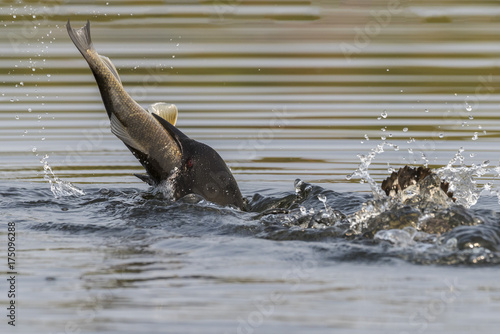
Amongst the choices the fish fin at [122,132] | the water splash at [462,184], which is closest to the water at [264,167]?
the water splash at [462,184]

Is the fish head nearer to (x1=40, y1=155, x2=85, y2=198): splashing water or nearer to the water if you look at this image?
the water

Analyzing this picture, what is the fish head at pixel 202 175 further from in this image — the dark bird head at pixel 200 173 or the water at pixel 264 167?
the water at pixel 264 167

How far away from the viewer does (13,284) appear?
5.68m

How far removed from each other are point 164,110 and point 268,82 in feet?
18.2

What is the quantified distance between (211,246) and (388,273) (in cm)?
128

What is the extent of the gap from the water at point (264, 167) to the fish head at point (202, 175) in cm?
13

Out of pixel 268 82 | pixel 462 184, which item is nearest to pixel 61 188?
pixel 462 184

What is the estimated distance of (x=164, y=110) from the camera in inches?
303

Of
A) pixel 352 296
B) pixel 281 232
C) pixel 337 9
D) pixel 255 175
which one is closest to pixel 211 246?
pixel 281 232

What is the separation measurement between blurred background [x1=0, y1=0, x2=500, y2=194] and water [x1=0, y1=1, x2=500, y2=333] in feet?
0.13

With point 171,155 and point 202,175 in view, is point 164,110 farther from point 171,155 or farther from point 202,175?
point 202,175

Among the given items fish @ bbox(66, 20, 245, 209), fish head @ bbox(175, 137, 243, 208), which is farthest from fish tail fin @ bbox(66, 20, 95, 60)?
fish head @ bbox(175, 137, 243, 208)

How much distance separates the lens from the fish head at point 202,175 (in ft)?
24.5

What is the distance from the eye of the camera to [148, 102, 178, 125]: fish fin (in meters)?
7.66
